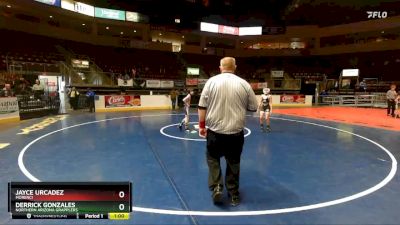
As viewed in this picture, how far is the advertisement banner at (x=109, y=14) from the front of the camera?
3440 centimetres

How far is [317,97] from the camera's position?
99.3 ft

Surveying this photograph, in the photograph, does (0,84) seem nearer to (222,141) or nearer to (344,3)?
(222,141)

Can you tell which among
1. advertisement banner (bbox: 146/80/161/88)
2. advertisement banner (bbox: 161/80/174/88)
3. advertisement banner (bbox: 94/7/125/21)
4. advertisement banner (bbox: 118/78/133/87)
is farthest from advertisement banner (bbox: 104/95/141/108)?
advertisement banner (bbox: 94/7/125/21)

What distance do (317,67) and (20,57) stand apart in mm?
39093

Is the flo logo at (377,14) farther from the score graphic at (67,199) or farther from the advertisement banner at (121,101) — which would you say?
the score graphic at (67,199)

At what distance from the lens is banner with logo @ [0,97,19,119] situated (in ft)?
49.6

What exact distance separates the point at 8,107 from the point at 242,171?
14573mm

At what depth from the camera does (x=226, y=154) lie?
5.07m

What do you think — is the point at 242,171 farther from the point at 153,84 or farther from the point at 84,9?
the point at 84,9

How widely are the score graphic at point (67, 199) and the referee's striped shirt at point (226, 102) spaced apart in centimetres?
231

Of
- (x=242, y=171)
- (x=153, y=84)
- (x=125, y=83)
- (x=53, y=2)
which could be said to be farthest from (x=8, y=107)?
(x=53, y=2)

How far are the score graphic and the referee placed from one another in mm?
2247

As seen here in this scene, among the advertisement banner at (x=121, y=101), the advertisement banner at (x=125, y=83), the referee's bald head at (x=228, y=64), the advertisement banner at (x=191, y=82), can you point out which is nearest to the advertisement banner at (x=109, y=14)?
the advertisement banner at (x=125, y=83)

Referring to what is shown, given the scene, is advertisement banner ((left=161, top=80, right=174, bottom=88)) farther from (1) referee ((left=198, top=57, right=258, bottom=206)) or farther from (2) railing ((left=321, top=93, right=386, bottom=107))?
(1) referee ((left=198, top=57, right=258, bottom=206))
